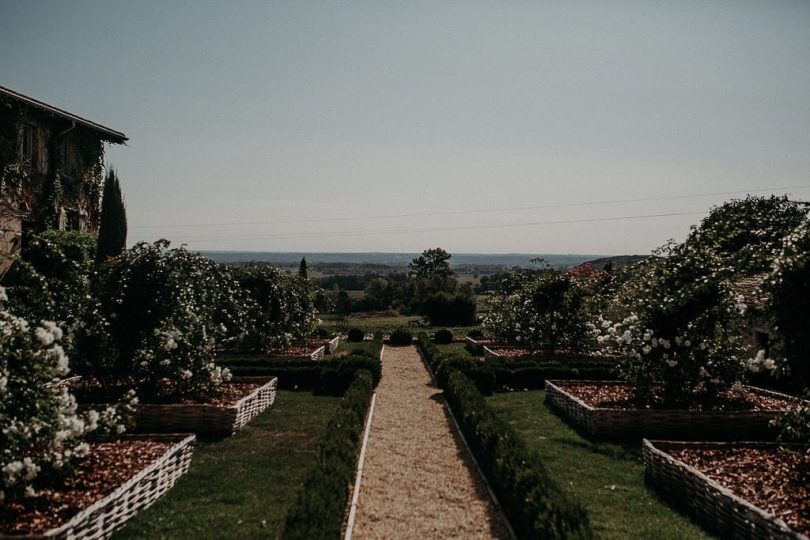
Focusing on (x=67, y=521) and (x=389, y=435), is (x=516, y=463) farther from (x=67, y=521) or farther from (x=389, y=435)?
(x=67, y=521)

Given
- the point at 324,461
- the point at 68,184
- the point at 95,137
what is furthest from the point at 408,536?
the point at 95,137

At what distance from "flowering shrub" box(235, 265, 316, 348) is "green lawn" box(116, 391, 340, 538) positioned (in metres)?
8.12

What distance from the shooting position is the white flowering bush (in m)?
5.66

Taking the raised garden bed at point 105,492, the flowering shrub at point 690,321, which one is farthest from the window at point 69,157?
the flowering shrub at point 690,321

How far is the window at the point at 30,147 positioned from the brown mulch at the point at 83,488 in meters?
19.2

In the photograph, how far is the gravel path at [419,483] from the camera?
6.70 metres

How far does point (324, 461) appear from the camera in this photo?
7.14 meters

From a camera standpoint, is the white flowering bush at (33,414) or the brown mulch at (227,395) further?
the brown mulch at (227,395)

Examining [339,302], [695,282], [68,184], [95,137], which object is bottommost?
[339,302]

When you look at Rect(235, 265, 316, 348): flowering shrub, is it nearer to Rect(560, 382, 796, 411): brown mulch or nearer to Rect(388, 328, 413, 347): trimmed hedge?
Rect(388, 328, 413, 347): trimmed hedge

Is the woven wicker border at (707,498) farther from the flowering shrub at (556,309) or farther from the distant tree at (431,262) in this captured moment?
the distant tree at (431,262)

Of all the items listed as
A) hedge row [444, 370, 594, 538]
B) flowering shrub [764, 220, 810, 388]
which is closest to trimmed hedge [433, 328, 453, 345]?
hedge row [444, 370, 594, 538]

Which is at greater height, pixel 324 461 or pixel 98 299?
pixel 98 299

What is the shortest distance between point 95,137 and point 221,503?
2552 centimetres
